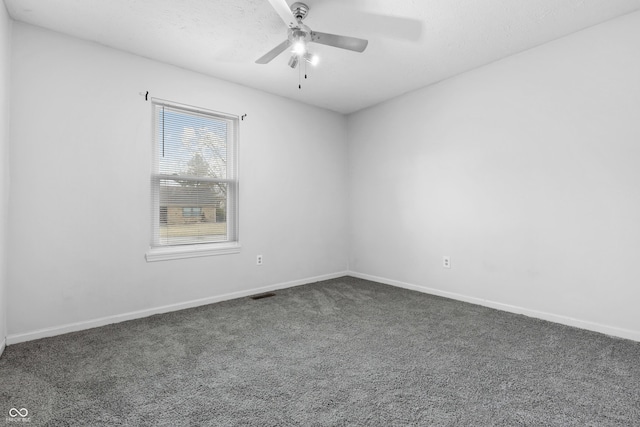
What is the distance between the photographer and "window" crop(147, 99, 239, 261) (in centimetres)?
312

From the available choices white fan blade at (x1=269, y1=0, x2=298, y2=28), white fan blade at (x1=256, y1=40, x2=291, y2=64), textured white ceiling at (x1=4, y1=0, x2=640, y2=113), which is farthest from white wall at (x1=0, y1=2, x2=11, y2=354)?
white fan blade at (x1=269, y1=0, x2=298, y2=28)

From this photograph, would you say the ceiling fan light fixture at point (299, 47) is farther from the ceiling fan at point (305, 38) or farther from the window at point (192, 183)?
the window at point (192, 183)

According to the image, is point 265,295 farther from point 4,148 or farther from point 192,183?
point 4,148

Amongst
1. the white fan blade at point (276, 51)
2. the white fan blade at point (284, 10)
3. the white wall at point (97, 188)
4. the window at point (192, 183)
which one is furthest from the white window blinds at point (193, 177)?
the white fan blade at point (284, 10)

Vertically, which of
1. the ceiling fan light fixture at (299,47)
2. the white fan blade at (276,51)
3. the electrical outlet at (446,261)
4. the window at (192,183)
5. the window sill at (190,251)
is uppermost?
the white fan blade at (276,51)

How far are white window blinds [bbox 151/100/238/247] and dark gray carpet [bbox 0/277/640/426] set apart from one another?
0.94m

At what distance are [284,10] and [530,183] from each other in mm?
2593

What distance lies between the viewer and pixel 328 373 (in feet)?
6.15

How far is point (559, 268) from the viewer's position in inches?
106

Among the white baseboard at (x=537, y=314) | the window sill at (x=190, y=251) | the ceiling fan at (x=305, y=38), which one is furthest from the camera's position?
the window sill at (x=190, y=251)

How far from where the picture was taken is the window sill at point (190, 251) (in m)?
3.01

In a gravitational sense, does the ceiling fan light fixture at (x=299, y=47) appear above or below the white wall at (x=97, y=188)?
above

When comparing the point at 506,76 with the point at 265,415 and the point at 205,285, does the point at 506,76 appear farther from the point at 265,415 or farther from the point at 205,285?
the point at 205,285

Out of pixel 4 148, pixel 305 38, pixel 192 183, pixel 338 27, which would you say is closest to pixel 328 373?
pixel 305 38
